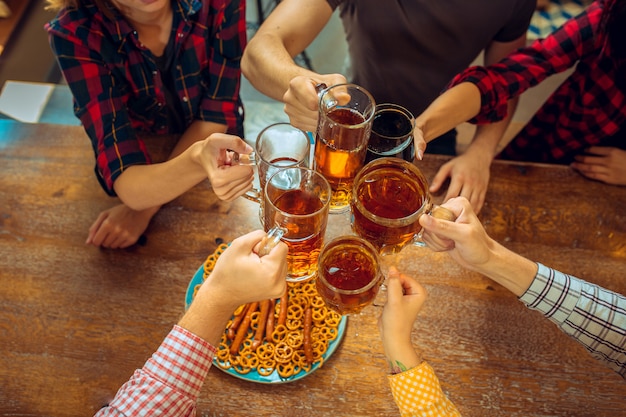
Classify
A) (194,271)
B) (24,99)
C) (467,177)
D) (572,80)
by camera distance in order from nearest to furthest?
(194,271) < (467,177) < (572,80) < (24,99)

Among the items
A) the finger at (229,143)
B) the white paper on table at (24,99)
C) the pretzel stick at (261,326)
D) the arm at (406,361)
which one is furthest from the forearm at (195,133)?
the white paper on table at (24,99)

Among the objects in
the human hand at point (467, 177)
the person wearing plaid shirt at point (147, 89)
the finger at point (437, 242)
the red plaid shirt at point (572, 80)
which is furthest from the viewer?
the red plaid shirt at point (572, 80)

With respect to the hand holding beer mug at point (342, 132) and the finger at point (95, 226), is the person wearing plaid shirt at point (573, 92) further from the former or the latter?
the finger at point (95, 226)

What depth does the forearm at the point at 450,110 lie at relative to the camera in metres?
1.52

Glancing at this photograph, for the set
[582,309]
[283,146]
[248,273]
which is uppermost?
[283,146]

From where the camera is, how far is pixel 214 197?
1507 mm

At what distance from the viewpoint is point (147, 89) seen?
165 centimetres

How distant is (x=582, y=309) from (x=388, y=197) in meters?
0.54

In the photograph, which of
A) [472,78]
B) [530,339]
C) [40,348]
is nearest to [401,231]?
[530,339]

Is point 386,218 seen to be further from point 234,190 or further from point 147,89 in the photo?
point 147,89

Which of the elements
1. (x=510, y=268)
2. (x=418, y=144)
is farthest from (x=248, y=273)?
(x=510, y=268)

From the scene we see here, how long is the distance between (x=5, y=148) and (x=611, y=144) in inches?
82.6

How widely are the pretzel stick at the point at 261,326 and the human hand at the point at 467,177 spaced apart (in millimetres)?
617

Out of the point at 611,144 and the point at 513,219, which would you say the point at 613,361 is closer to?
the point at 513,219
